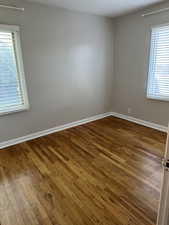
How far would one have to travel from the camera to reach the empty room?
66.2 inches

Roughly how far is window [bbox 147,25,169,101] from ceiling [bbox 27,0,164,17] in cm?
57

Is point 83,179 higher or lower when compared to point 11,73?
lower

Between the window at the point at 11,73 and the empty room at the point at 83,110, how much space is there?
0.05 ft

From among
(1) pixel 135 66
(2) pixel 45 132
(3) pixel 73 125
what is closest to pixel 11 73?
(2) pixel 45 132

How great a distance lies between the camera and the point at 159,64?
3.14m

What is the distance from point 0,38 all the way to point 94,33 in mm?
2014

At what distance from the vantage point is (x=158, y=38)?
3.06m

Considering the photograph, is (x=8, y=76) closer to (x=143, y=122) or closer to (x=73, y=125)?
(x=73, y=125)

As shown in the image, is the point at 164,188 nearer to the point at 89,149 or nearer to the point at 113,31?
the point at 89,149

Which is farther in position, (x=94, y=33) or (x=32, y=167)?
(x=94, y=33)

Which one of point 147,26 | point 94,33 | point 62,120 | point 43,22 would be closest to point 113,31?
point 94,33

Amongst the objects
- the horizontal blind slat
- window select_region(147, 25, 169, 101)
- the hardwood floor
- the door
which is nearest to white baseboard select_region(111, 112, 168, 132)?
the hardwood floor

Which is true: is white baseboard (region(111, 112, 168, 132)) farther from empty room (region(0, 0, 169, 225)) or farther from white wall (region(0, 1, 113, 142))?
white wall (region(0, 1, 113, 142))

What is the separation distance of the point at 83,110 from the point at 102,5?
2.20 meters
